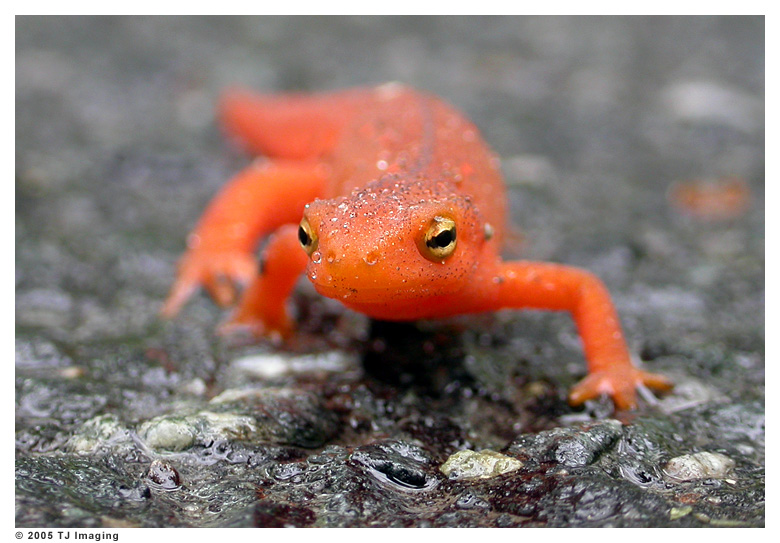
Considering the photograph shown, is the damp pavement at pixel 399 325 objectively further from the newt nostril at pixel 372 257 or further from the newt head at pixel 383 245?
the newt nostril at pixel 372 257

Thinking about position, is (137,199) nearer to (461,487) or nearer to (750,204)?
(461,487)

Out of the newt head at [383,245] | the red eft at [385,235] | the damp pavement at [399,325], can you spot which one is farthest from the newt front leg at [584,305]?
the newt head at [383,245]

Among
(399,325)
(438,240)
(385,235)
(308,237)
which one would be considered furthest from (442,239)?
(399,325)

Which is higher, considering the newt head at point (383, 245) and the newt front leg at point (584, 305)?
the newt head at point (383, 245)

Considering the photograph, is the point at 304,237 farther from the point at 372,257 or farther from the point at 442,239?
the point at 442,239

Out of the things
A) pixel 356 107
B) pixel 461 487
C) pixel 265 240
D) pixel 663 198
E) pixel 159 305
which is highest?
pixel 356 107

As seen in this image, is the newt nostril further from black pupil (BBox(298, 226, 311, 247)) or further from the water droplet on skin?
black pupil (BBox(298, 226, 311, 247))

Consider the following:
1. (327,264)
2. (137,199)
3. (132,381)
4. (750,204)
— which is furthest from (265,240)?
(750,204)
